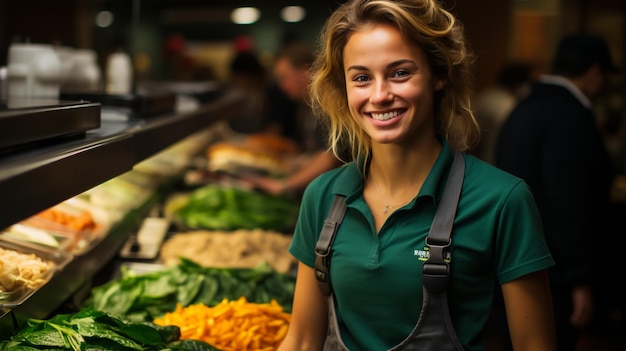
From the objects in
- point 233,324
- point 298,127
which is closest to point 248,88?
point 298,127

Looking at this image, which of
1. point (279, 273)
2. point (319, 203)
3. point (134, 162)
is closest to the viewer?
point (319, 203)

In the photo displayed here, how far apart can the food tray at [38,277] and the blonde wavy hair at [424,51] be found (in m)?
1.02

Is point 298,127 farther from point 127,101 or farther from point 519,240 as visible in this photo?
point 519,240

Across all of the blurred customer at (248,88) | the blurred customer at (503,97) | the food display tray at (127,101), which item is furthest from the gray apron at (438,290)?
the blurred customer at (503,97)

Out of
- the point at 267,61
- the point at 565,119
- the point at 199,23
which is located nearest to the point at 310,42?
the point at 267,61

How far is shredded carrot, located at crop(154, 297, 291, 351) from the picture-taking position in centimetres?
285

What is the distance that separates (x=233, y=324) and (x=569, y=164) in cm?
200

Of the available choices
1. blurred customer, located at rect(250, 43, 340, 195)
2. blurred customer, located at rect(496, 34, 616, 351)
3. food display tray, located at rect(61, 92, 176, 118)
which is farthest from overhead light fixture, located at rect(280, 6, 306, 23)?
food display tray, located at rect(61, 92, 176, 118)

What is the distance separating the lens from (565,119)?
4145mm

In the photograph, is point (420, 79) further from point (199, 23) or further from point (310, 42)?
point (199, 23)

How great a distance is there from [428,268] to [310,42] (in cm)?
1364

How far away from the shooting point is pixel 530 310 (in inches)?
87.4

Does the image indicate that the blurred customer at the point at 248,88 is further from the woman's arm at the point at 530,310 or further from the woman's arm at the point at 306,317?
the woman's arm at the point at 530,310

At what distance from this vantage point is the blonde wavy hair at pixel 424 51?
2260 millimetres
